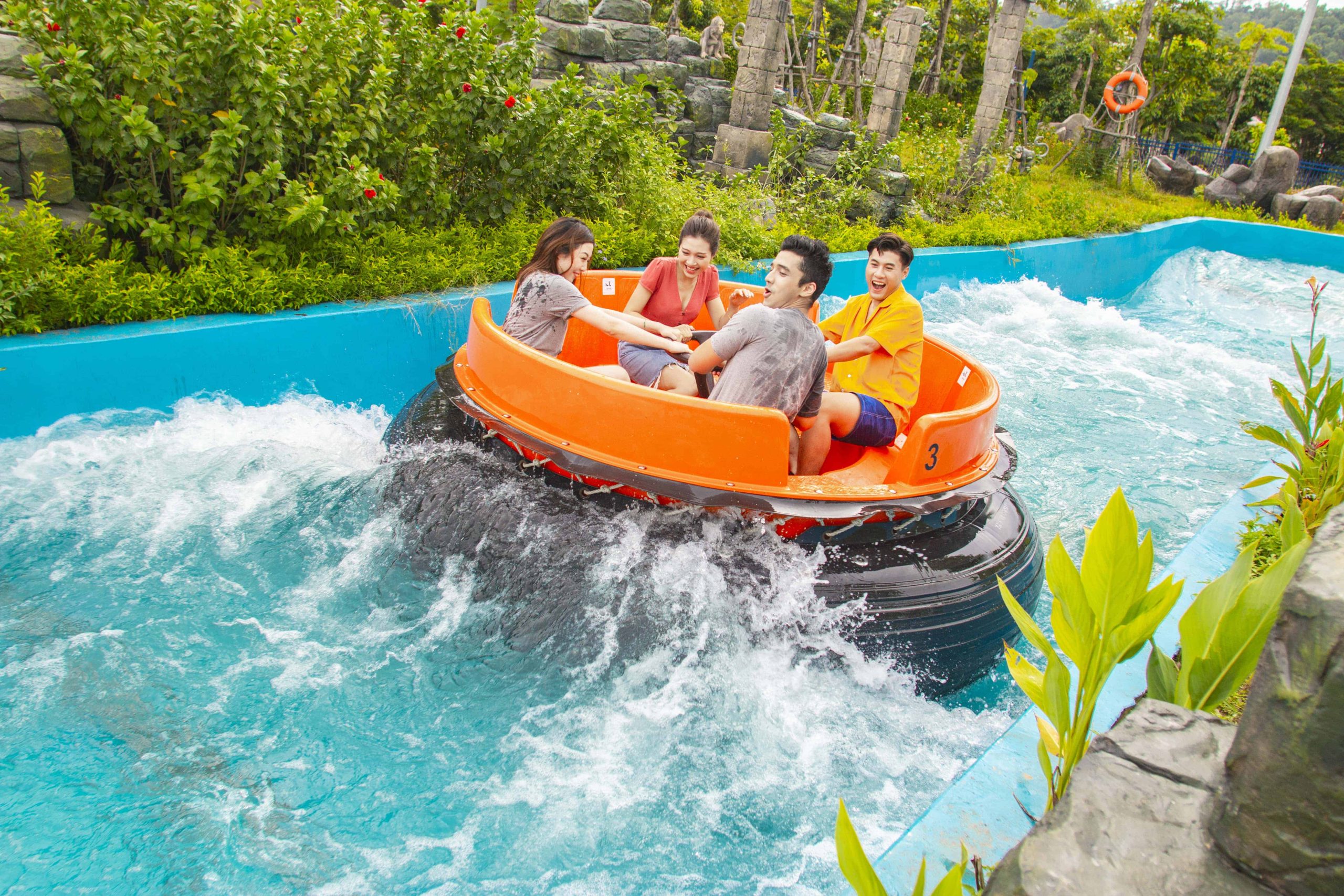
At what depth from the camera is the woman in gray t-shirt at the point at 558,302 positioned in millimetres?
3215

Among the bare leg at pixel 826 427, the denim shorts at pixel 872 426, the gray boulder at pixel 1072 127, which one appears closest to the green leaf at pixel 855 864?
the bare leg at pixel 826 427

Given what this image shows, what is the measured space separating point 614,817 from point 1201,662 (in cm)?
139

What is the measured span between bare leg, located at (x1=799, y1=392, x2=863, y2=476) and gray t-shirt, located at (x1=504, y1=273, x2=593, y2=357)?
98 cm

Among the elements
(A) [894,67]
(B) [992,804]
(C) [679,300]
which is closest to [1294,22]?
(A) [894,67]

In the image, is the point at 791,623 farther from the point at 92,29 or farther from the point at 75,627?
the point at 92,29

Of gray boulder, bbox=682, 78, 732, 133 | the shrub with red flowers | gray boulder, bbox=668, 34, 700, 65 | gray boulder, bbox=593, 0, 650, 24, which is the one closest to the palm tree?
gray boulder, bbox=668, 34, 700, 65

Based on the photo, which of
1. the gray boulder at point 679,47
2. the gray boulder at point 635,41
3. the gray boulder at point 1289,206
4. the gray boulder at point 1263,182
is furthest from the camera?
the gray boulder at point 1263,182

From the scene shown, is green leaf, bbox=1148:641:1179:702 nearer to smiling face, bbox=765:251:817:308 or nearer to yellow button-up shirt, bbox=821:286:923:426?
smiling face, bbox=765:251:817:308

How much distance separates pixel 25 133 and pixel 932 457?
3791mm

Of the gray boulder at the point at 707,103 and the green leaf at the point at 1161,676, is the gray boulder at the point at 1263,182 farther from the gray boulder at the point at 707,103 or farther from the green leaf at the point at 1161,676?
the green leaf at the point at 1161,676

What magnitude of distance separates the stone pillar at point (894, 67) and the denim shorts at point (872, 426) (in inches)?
310

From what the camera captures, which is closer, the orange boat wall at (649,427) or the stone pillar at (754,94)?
the orange boat wall at (649,427)

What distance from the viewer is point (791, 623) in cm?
251

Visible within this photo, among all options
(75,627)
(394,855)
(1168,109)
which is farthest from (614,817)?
(1168,109)
